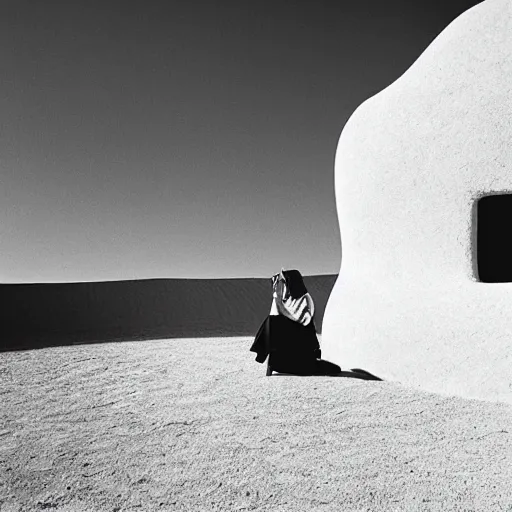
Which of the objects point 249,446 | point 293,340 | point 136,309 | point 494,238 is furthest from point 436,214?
point 136,309

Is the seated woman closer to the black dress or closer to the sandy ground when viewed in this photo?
the black dress

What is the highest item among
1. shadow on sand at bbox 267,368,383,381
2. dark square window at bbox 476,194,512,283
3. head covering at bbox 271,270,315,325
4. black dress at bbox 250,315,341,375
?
dark square window at bbox 476,194,512,283

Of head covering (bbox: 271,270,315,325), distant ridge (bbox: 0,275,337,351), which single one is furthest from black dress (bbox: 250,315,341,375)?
distant ridge (bbox: 0,275,337,351)

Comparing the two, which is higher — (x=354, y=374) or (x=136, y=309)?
(x=136, y=309)

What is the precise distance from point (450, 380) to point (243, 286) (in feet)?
58.4

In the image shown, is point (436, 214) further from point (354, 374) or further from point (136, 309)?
point (136, 309)

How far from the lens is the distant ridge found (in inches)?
568

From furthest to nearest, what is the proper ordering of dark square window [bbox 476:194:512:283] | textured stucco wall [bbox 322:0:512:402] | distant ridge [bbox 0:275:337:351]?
distant ridge [bbox 0:275:337:351] < dark square window [bbox 476:194:512:283] < textured stucco wall [bbox 322:0:512:402]

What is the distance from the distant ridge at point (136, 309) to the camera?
1442 centimetres

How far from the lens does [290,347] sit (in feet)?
23.3

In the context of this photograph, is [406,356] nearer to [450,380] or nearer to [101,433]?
[450,380]

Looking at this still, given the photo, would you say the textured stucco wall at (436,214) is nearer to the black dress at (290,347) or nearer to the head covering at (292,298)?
the black dress at (290,347)

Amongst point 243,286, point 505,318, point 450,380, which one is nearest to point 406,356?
point 450,380

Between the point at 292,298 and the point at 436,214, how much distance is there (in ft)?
7.15
